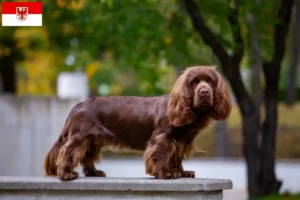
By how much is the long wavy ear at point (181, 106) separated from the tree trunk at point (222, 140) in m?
18.8

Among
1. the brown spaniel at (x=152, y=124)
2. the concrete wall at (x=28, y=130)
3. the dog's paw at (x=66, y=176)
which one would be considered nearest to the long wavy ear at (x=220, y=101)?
the brown spaniel at (x=152, y=124)

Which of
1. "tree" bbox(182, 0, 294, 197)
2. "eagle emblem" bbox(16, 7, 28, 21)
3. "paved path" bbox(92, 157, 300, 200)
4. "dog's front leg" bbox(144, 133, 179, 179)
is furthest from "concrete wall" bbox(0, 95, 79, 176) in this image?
"dog's front leg" bbox(144, 133, 179, 179)

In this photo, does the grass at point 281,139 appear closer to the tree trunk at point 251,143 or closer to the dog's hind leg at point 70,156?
the tree trunk at point 251,143

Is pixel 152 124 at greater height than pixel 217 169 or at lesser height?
greater

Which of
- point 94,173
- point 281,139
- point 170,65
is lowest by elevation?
point 281,139

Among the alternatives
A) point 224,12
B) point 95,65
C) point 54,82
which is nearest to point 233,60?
point 224,12

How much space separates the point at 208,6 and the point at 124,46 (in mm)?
4310

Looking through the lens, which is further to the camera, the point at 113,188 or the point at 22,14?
the point at 22,14

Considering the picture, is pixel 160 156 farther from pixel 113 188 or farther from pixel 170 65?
pixel 170 65

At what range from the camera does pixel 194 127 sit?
8719mm

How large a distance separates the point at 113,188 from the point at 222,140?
62.1ft

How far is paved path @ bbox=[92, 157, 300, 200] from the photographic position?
24.3 meters

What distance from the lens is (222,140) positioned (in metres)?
27.6

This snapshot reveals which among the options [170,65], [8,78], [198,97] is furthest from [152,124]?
[8,78]
